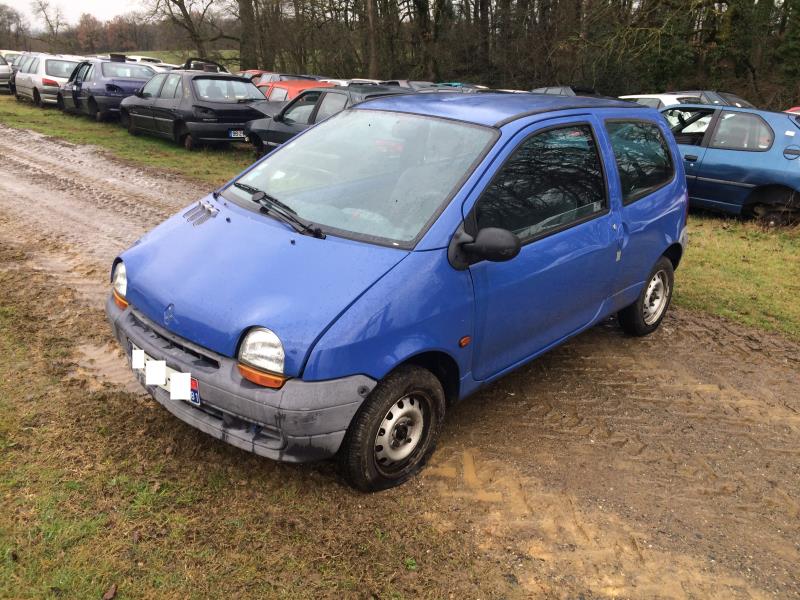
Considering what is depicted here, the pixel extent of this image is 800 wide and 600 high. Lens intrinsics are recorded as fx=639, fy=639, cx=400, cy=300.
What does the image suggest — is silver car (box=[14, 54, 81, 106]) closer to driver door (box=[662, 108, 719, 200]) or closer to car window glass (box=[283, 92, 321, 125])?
car window glass (box=[283, 92, 321, 125])

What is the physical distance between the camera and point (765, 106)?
23453 millimetres

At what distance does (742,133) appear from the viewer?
9008 millimetres

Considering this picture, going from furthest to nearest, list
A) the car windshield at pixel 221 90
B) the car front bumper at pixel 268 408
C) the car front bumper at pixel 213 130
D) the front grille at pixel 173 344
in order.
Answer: the car windshield at pixel 221 90 → the car front bumper at pixel 213 130 → the front grille at pixel 173 344 → the car front bumper at pixel 268 408

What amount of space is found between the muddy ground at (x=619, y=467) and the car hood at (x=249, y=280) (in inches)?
31.8

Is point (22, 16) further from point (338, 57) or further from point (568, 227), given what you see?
point (568, 227)

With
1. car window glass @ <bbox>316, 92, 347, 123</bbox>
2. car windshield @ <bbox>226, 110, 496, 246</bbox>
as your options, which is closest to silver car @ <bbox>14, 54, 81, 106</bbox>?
car window glass @ <bbox>316, 92, 347, 123</bbox>

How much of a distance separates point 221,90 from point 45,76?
381 inches

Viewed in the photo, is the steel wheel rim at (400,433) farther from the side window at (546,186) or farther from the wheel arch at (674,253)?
the wheel arch at (674,253)

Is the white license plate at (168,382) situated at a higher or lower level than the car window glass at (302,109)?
lower

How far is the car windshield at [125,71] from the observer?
1658 cm

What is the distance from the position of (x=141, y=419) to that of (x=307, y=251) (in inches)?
56.6

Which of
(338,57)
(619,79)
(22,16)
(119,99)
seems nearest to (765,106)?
(619,79)

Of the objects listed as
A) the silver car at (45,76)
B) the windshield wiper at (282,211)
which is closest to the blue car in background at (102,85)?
the silver car at (45,76)

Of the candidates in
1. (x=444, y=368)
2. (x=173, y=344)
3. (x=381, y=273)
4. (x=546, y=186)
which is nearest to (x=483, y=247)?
(x=381, y=273)
